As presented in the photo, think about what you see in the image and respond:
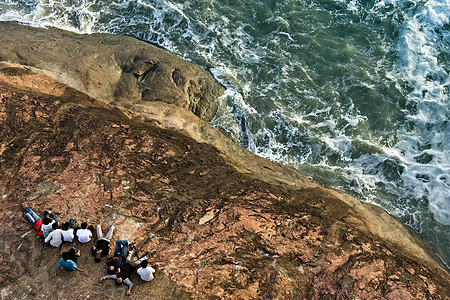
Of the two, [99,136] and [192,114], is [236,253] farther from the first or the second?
[192,114]

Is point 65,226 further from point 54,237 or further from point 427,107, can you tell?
point 427,107

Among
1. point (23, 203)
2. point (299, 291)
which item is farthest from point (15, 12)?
point (299, 291)

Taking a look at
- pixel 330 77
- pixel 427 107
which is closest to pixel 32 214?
pixel 330 77

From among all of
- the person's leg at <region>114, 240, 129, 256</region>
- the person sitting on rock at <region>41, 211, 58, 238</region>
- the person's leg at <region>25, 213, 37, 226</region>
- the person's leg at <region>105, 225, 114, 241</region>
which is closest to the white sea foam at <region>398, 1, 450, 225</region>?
the person's leg at <region>114, 240, 129, 256</region>

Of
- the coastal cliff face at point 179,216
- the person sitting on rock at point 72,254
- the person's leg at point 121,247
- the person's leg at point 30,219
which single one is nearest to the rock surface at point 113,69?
the coastal cliff face at point 179,216

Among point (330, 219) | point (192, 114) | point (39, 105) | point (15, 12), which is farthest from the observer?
point (15, 12)

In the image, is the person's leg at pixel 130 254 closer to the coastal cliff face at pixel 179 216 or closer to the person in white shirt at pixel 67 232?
the coastal cliff face at pixel 179 216
